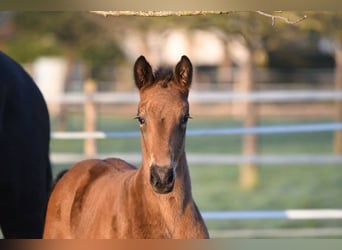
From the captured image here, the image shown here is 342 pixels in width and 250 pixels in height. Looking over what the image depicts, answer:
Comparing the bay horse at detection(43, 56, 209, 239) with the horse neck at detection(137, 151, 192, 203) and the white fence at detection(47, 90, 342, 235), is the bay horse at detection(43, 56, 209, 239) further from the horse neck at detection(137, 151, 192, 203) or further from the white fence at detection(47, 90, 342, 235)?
the white fence at detection(47, 90, 342, 235)

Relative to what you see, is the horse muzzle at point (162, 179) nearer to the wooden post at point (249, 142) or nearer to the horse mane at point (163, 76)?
the horse mane at point (163, 76)

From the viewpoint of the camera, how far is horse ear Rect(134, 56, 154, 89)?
8.94ft

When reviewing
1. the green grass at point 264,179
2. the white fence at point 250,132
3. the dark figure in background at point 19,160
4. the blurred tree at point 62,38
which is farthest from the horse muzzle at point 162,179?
the blurred tree at point 62,38

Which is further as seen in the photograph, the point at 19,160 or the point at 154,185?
the point at 19,160

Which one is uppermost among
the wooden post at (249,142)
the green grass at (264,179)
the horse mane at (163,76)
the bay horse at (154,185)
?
the horse mane at (163,76)

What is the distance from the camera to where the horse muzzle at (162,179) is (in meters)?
2.53

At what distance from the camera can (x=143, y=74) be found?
8.99 feet

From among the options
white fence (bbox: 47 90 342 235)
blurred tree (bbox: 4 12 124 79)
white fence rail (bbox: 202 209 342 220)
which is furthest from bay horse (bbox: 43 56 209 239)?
blurred tree (bbox: 4 12 124 79)

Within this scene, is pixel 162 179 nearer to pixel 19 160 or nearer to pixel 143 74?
pixel 143 74

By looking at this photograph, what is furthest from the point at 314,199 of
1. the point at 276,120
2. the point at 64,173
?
the point at 276,120

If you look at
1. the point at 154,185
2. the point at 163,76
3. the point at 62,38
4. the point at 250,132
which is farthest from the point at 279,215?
the point at 62,38

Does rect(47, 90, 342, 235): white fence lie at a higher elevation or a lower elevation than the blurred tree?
lower

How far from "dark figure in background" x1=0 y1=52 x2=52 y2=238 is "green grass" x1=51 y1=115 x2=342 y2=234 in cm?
306

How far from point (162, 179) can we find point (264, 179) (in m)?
6.90
